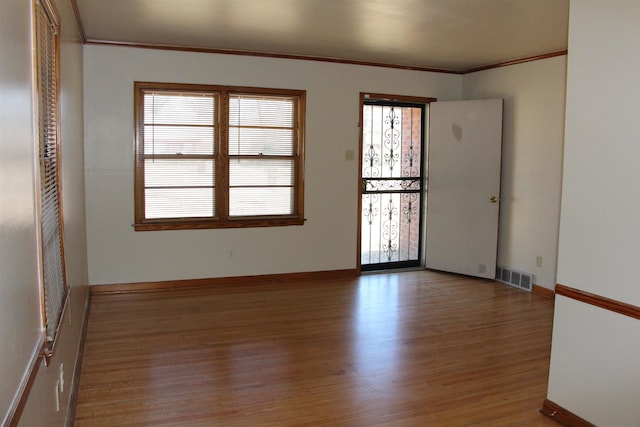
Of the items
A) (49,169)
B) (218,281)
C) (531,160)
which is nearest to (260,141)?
(218,281)

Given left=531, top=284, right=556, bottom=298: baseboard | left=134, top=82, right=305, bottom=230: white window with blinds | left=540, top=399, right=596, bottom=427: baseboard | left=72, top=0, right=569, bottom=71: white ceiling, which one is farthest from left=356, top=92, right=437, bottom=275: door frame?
left=540, top=399, right=596, bottom=427: baseboard

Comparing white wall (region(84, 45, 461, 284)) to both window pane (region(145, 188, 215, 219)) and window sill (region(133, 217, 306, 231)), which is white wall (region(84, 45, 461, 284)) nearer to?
window sill (region(133, 217, 306, 231))

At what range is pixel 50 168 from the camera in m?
2.24

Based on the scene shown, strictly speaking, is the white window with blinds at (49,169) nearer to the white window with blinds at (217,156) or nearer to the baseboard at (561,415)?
the baseboard at (561,415)

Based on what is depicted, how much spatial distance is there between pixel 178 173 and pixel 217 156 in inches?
17.1

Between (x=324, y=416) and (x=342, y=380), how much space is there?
1.56 ft

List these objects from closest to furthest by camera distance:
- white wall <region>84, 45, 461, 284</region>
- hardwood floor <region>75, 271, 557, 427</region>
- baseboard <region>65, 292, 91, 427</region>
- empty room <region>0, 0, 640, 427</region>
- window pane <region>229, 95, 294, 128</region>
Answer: empty room <region>0, 0, 640, 427</region> < baseboard <region>65, 292, 91, 427</region> < hardwood floor <region>75, 271, 557, 427</region> < white wall <region>84, 45, 461, 284</region> < window pane <region>229, 95, 294, 128</region>

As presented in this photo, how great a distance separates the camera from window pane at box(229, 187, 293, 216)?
5.73 meters

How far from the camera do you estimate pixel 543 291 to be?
5.56m

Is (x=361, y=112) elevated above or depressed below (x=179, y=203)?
above

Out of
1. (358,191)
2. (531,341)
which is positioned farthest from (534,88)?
(531,341)

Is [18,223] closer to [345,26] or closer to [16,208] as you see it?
[16,208]

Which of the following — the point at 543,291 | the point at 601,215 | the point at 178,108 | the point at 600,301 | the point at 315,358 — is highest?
the point at 178,108

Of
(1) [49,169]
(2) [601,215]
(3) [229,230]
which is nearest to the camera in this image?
(1) [49,169]
